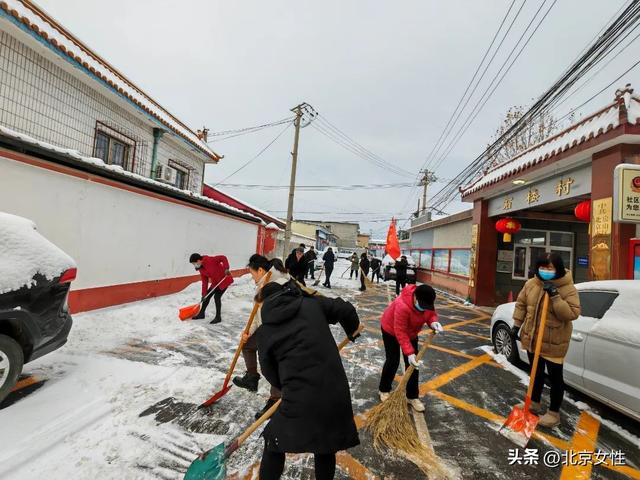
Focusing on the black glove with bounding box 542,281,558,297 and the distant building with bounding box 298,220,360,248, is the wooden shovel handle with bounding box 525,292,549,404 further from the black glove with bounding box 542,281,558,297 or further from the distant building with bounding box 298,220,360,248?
the distant building with bounding box 298,220,360,248

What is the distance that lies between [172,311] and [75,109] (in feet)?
16.8

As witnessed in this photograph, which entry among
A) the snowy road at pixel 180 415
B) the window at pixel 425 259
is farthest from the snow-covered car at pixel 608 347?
the window at pixel 425 259

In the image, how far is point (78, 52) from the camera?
654cm

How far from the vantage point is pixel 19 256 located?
292 centimetres

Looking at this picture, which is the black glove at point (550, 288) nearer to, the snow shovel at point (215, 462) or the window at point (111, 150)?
the snow shovel at point (215, 462)

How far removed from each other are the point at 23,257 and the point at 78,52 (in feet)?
19.3

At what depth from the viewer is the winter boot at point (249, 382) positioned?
346 cm

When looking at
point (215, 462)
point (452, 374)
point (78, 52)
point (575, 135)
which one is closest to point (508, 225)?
point (575, 135)

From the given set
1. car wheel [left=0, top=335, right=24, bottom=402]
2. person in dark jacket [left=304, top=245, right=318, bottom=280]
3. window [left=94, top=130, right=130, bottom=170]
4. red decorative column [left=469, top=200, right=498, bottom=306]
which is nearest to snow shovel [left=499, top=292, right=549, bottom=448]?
car wheel [left=0, top=335, right=24, bottom=402]

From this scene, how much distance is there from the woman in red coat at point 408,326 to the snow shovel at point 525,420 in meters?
0.82

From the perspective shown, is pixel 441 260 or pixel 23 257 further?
pixel 441 260

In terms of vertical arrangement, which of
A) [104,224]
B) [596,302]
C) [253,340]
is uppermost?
[104,224]

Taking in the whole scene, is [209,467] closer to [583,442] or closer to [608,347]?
[583,442]

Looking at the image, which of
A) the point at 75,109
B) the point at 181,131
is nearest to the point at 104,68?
the point at 75,109
